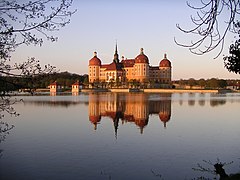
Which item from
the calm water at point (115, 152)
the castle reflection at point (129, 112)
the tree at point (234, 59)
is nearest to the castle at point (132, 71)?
the castle reflection at point (129, 112)

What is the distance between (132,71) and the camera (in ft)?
223

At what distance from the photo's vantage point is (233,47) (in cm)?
440

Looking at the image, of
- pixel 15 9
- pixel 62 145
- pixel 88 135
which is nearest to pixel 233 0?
pixel 15 9

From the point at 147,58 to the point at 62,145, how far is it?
60504 millimetres

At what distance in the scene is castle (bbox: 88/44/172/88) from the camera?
66.2m

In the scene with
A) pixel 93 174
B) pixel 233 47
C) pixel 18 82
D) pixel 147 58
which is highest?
pixel 147 58

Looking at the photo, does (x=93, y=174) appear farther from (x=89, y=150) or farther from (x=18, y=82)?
(x=18, y=82)

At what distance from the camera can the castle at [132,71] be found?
217ft

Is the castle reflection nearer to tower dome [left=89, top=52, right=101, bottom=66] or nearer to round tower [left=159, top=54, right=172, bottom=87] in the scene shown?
round tower [left=159, top=54, right=172, bottom=87]

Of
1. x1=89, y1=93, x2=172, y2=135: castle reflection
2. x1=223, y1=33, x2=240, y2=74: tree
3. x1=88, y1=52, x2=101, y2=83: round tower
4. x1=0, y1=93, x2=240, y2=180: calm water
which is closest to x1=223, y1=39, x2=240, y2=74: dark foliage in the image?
x1=223, y1=33, x2=240, y2=74: tree

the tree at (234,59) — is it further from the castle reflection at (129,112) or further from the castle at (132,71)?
the castle at (132,71)

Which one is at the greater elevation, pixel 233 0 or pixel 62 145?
pixel 233 0

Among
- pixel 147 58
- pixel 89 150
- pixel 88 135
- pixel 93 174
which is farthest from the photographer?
pixel 147 58

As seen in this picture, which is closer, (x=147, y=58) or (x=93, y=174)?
(x=93, y=174)
